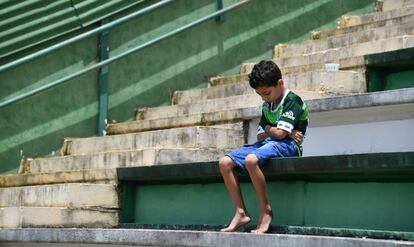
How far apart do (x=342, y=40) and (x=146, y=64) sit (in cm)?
196

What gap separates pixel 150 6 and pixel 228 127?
6.98ft

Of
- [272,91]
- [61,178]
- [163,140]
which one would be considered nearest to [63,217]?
[61,178]

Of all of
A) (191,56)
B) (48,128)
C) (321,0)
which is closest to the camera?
(48,128)

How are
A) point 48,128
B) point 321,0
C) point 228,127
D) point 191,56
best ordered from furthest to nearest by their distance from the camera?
point 321,0 → point 191,56 → point 48,128 → point 228,127

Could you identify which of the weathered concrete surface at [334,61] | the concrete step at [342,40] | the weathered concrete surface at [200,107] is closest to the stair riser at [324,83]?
the weathered concrete surface at [334,61]

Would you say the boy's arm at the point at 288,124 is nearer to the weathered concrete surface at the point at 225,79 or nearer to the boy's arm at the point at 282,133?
the boy's arm at the point at 282,133

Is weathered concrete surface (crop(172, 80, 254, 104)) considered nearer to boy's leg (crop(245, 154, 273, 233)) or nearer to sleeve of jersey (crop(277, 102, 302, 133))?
sleeve of jersey (crop(277, 102, 302, 133))

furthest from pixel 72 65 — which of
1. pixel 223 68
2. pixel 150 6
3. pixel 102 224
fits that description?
pixel 102 224

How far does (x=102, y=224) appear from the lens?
642 cm

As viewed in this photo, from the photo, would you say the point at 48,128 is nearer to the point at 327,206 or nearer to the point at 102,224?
the point at 102,224

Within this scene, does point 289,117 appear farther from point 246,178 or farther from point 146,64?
point 146,64

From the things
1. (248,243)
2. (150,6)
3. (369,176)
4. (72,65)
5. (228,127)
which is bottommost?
(248,243)

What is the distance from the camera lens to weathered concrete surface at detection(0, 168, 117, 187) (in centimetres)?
669

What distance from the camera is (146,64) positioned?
877cm
